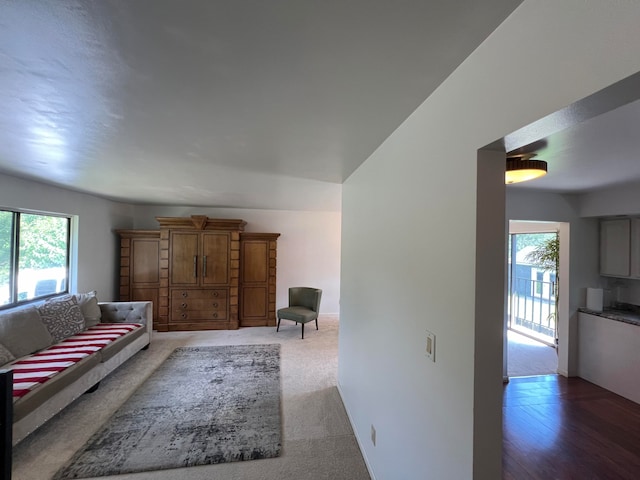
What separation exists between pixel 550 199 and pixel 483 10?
3715mm

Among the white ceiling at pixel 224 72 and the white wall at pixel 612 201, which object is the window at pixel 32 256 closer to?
the white ceiling at pixel 224 72

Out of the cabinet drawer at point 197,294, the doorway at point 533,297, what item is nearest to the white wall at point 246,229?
the cabinet drawer at point 197,294

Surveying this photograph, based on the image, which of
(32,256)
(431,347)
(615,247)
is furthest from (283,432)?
(615,247)

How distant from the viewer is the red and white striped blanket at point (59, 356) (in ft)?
7.56

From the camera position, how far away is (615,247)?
3514 mm

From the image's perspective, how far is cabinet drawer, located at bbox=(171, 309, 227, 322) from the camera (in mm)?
5211

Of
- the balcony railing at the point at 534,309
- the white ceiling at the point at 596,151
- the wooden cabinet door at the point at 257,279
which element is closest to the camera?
the white ceiling at the point at 596,151

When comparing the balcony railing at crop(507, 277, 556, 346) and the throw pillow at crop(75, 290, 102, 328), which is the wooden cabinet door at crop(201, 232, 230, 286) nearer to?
the throw pillow at crop(75, 290, 102, 328)

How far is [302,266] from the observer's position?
6.28 metres

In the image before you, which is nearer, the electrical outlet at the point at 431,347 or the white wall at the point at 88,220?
the electrical outlet at the point at 431,347

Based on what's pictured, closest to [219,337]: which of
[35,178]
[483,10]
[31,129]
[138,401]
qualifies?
[138,401]

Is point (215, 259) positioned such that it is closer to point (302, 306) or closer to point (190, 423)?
point (302, 306)

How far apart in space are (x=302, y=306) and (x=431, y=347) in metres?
4.42

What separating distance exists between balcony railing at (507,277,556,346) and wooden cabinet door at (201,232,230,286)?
17.7 feet
